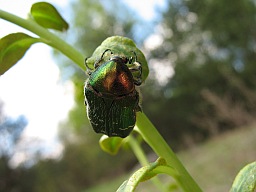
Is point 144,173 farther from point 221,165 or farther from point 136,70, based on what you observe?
point 221,165

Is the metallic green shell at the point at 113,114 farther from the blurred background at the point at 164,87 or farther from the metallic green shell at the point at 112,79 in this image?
the blurred background at the point at 164,87

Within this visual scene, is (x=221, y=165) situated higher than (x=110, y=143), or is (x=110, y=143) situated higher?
(x=221, y=165)

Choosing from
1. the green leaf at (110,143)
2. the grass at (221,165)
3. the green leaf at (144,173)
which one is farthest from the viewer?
the grass at (221,165)

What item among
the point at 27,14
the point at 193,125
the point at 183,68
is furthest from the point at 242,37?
the point at 27,14

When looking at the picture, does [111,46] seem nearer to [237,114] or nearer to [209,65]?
[237,114]

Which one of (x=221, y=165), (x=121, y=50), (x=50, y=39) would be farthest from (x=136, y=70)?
(x=221, y=165)

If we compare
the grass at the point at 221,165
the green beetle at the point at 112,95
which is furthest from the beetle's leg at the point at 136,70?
the grass at the point at 221,165

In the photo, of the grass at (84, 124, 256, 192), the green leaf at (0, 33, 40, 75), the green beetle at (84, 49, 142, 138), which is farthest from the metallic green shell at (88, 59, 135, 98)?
the grass at (84, 124, 256, 192)

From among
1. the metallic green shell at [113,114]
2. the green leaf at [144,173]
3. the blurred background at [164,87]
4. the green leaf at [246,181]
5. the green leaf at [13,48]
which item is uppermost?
the blurred background at [164,87]
